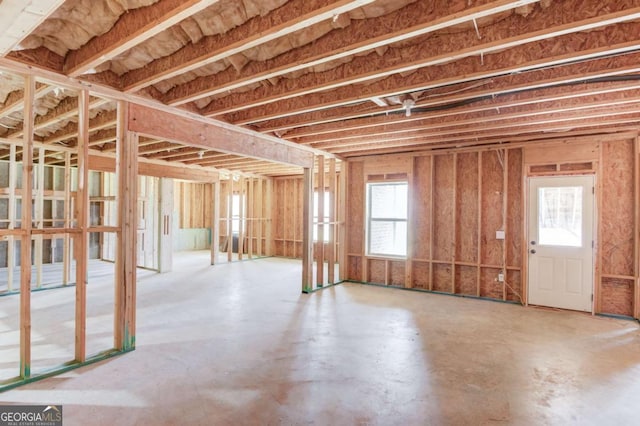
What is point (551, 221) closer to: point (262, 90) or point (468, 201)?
point (468, 201)

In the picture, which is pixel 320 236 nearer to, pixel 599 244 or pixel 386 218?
pixel 386 218

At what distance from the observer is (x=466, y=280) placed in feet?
19.9

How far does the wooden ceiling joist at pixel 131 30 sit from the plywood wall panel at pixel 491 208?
530 centimetres

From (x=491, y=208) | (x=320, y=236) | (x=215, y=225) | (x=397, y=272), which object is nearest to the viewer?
(x=491, y=208)

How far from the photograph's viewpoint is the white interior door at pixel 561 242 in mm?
5055

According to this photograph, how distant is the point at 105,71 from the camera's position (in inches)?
127

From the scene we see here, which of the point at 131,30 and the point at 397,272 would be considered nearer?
the point at 131,30

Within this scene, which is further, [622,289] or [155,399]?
[622,289]

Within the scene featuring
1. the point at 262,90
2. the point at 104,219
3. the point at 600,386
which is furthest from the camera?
the point at 104,219

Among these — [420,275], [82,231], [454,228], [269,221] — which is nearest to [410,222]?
[454,228]

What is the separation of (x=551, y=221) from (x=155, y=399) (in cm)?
577

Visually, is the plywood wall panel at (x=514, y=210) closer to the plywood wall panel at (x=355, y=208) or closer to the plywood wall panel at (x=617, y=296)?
the plywood wall panel at (x=617, y=296)

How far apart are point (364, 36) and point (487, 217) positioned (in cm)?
455

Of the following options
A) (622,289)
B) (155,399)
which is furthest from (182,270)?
(622,289)
